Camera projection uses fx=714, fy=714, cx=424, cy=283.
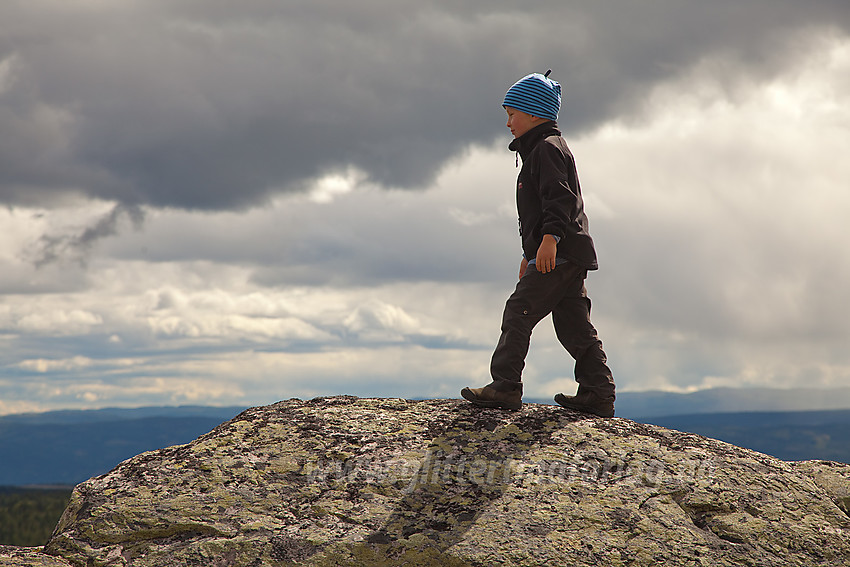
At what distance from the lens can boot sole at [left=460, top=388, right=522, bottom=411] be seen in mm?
8281

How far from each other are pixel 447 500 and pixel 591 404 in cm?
264

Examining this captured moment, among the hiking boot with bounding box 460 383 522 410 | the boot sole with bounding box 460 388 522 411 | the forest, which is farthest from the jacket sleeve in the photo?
the forest

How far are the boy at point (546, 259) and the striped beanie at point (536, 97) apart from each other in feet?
0.04

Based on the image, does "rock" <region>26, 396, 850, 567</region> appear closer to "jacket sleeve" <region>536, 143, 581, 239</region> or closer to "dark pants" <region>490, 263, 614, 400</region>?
"dark pants" <region>490, 263, 614, 400</region>

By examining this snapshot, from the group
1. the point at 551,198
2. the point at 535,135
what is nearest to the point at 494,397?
the point at 551,198

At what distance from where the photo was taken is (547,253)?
25.6 feet

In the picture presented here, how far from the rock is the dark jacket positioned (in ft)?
6.65

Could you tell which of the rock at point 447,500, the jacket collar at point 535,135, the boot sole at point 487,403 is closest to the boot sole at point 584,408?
the rock at point 447,500

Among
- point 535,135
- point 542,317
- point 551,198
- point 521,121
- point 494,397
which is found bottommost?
point 494,397

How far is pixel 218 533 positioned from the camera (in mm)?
6648

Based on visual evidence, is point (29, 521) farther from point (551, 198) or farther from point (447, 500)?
point (551, 198)

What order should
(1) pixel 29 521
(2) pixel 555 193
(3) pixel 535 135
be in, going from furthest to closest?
(1) pixel 29 521 → (3) pixel 535 135 → (2) pixel 555 193

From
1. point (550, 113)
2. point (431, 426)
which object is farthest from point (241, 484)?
point (550, 113)

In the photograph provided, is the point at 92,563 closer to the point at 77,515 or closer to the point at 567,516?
the point at 77,515
